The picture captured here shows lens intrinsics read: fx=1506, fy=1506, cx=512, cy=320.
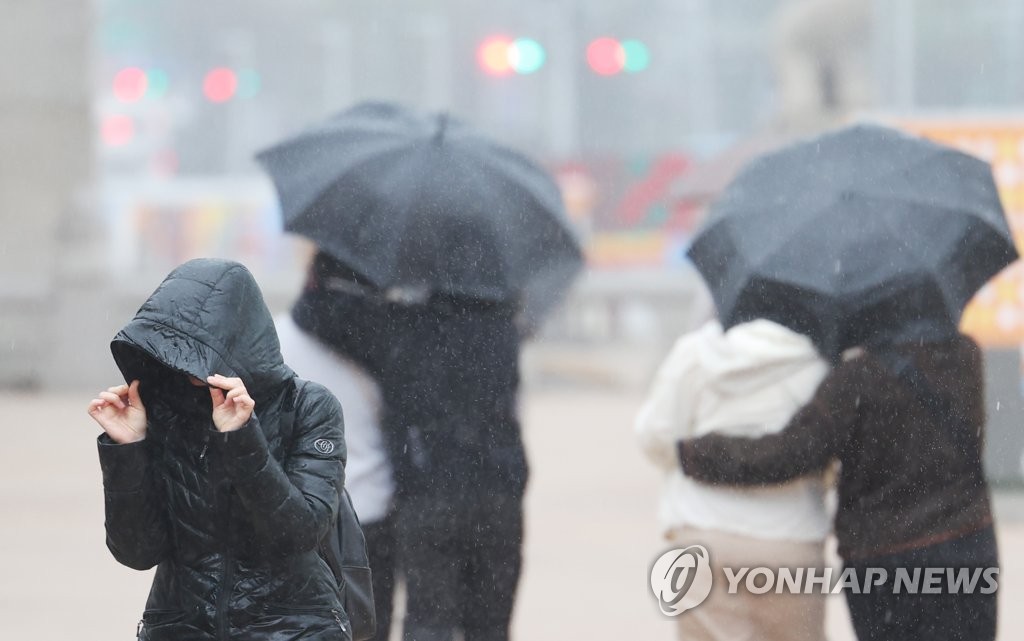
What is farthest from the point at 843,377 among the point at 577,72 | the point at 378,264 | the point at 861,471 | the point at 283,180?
the point at 577,72

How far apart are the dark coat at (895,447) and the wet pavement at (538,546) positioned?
231 cm

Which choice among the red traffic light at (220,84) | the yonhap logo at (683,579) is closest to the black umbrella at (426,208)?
the yonhap logo at (683,579)

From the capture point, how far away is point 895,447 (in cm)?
385

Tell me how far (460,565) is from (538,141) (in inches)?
1112

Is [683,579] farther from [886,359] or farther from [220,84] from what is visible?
[220,84]

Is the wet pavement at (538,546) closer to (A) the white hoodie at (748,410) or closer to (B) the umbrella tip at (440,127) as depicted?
(A) the white hoodie at (748,410)

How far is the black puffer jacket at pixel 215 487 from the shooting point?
8.52ft

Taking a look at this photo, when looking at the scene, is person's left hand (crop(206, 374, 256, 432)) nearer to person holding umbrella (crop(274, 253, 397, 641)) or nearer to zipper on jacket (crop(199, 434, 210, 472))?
zipper on jacket (crop(199, 434, 210, 472))

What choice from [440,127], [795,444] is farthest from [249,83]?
[795,444]

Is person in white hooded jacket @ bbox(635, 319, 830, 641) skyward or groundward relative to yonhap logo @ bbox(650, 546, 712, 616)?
skyward

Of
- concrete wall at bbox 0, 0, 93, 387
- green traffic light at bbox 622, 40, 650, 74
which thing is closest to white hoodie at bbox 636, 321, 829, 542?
concrete wall at bbox 0, 0, 93, 387

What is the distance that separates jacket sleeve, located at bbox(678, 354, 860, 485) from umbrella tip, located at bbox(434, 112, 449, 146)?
1104mm

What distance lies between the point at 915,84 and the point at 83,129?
34.2 feet

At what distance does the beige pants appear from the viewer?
3951mm
